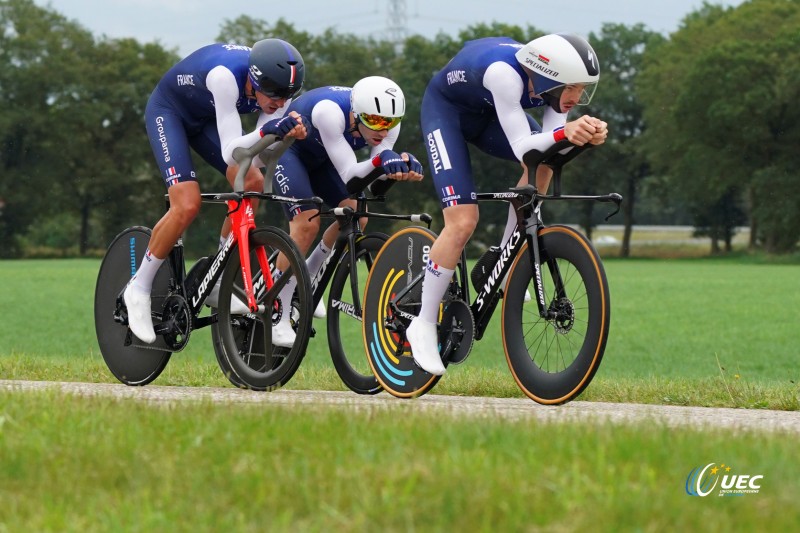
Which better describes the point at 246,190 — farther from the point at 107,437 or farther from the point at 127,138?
the point at 127,138

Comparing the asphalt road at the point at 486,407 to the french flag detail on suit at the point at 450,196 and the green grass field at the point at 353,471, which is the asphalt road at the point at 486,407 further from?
the french flag detail on suit at the point at 450,196

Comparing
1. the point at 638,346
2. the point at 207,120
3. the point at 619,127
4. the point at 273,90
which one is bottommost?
the point at 638,346

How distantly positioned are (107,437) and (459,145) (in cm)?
329

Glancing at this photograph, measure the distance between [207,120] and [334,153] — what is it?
112 centimetres

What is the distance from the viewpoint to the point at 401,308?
809 cm

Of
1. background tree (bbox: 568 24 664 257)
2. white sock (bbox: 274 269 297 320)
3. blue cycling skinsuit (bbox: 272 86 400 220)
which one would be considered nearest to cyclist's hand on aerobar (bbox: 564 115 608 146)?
blue cycling skinsuit (bbox: 272 86 400 220)

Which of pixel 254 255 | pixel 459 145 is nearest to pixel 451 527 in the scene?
pixel 459 145

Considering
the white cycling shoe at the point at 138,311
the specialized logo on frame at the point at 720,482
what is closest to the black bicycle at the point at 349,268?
the white cycling shoe at the point at 138,311

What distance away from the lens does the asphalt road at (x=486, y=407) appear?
241 inches

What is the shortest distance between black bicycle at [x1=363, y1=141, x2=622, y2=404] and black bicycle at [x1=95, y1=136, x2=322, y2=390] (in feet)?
1.96

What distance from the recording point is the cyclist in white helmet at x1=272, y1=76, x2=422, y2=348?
806cm

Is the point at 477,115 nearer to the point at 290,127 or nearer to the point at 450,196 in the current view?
the point at 450,196

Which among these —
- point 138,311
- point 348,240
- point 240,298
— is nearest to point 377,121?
point 348,240

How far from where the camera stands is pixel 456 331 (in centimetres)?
770
